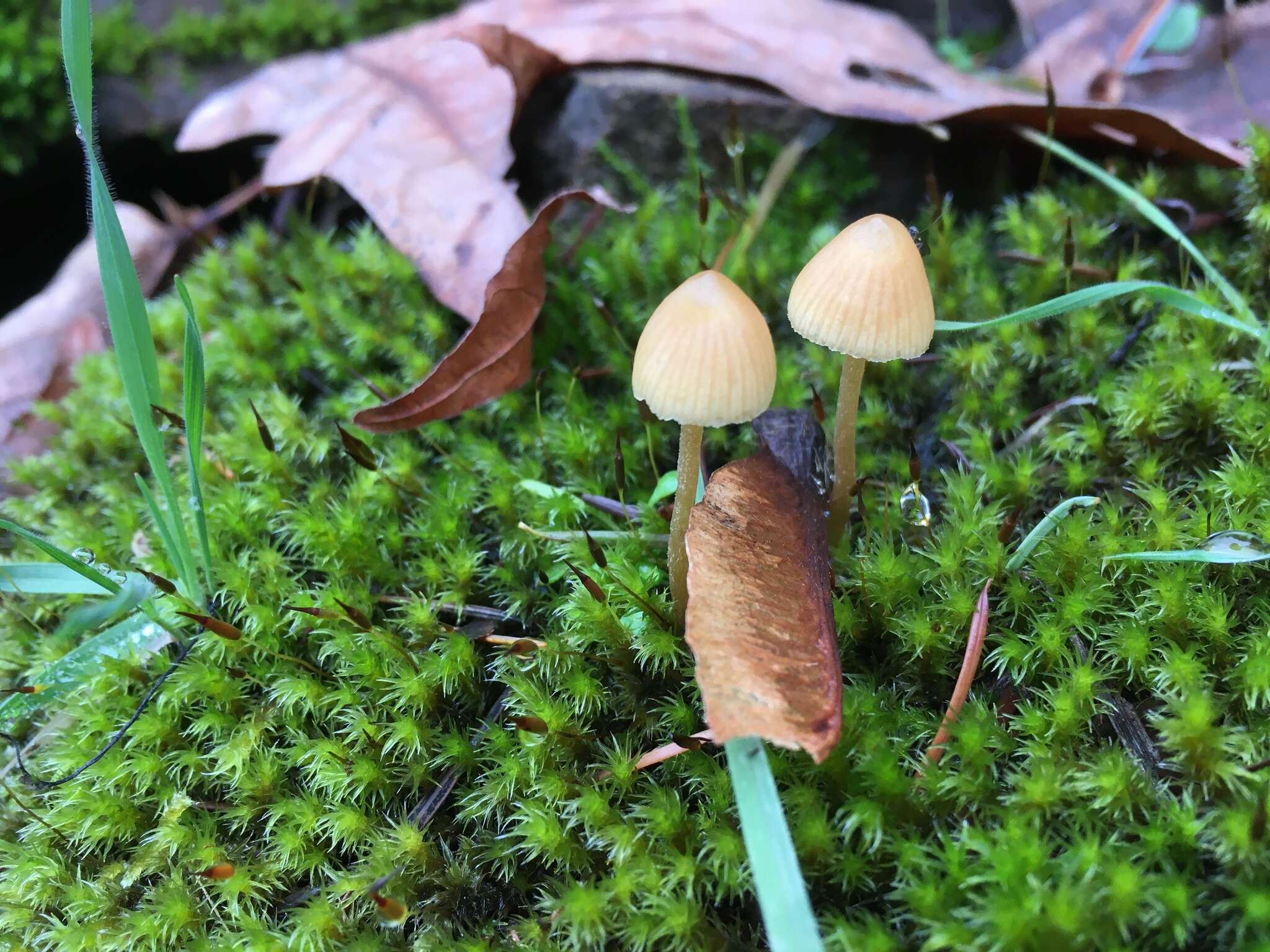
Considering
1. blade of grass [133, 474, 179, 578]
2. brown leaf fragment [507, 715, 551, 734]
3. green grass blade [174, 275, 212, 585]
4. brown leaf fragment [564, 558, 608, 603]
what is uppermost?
green grass blade [174, 275, 212, 585]

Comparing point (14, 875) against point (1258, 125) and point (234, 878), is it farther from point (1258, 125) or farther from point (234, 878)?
point (1258, 125)

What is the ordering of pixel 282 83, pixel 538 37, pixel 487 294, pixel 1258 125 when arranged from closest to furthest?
pixel 487 294
pixel 1258 125
pixel 538 37
pixel 282 83

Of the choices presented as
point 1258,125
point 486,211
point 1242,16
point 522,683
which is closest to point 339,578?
point 522,683

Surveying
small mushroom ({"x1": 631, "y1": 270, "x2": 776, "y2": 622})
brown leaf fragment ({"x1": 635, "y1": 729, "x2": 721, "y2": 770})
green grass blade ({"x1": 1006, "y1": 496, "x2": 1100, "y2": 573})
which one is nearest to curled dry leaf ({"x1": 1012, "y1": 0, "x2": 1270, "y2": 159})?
green grass blade ({"x1": 1006, "y1": 496, "x2": 1100, "y2": 573})

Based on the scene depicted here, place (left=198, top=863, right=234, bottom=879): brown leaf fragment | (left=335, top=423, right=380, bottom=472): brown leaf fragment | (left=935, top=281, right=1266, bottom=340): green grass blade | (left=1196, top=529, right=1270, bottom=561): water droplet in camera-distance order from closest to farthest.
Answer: (left=198, top=863, right=234, bottom=879): brown leaf fragment < (left=1196, top=529, right=1270, bottom=561): water droplet < (left=935, top=281, right=1266, bottom=340): green grass blade < (left=335, top=423, right=380, bottom=472): brown leaf fragment

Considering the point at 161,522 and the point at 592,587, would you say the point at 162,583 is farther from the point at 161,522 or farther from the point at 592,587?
the point at 592,587

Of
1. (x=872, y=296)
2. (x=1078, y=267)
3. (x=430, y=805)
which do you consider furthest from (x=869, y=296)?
(x=430, y=805)

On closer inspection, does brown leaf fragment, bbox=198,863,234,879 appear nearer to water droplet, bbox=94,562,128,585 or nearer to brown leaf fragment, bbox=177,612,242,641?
brown leaf fragment, bbox=177,612,242,641
